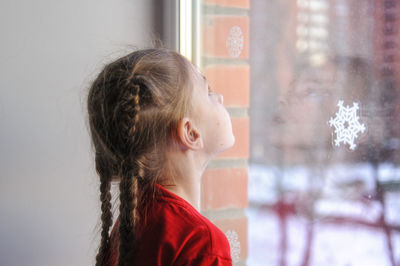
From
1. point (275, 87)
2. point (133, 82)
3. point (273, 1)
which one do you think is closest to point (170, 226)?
point (133, 82)

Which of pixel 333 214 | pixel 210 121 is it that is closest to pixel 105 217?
pixel 210 121

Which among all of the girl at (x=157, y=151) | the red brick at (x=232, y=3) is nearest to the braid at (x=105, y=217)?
the girl at (x=157, y=151)

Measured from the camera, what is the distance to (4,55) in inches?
33.0

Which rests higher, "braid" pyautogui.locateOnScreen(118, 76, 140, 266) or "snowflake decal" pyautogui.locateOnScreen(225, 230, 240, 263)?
"braid" pyautogui.locateOnScreen(118, 76, 140, 266)

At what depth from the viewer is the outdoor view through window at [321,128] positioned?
1.77ft

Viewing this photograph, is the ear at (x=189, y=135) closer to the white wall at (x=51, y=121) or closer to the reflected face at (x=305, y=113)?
the reflected face at (x=305, y=113)

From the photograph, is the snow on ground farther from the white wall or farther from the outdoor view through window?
the white wall

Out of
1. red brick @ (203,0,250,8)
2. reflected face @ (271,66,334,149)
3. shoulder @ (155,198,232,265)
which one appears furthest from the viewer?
red brick @ (203,0,250,8)

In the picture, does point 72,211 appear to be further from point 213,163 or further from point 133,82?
point 133,82

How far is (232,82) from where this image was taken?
34.2 inches

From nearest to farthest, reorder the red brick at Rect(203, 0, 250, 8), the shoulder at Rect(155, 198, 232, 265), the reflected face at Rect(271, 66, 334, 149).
Answer: the shoulder at Rect(155, 198, 232, 265), the reflected face at Rect(271, 66, 334, 149), the red brick at Rect(203, 0, 250, 8)

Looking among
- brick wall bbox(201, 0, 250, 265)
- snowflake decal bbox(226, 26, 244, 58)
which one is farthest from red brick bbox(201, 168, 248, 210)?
snowflake decal bbox(226, 26, 244, 58)

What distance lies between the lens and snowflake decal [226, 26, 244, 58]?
85 cm

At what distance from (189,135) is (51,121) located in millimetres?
399
